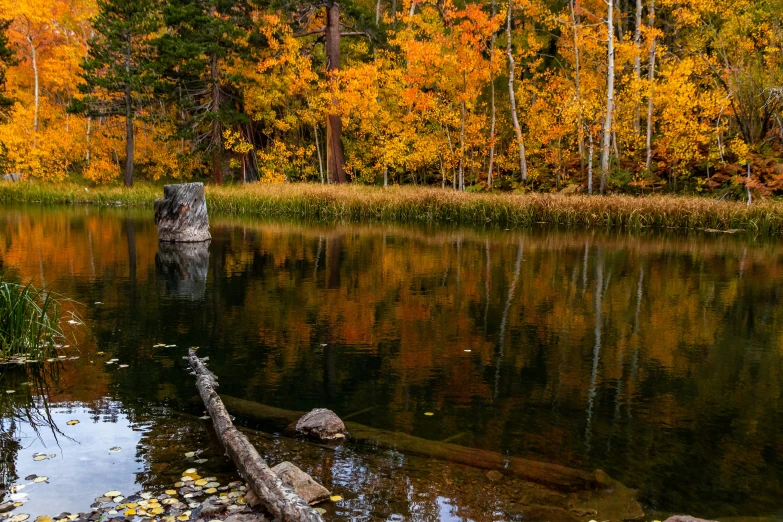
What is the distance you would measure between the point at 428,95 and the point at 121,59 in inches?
638

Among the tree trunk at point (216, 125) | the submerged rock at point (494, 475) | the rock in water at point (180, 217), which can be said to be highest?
the tree trunk at point (216, 125)

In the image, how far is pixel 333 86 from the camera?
29.1m

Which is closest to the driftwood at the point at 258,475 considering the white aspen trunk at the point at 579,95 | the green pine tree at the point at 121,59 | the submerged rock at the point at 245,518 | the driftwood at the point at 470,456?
the submerged rock at the point at 245,518

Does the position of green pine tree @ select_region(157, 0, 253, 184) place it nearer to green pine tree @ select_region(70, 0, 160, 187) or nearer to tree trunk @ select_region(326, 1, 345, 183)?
green pine tree @ select_region(70, 0, 160, 187)

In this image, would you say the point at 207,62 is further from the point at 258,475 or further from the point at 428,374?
the point at 258,475

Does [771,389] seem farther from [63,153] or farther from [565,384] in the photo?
[63,153]

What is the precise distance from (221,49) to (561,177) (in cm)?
1713

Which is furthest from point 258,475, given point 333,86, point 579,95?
point 333,86

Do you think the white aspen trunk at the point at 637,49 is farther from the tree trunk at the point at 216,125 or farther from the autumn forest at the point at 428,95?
the tree trunk at the point at 216,125

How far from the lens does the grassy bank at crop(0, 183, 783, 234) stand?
20.4 m

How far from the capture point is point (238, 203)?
27.1 m

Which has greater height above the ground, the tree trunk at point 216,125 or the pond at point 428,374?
the tree trunk at point 216,125

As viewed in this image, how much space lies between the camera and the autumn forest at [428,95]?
78.2 ft

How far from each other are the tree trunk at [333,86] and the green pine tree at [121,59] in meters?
8.79
